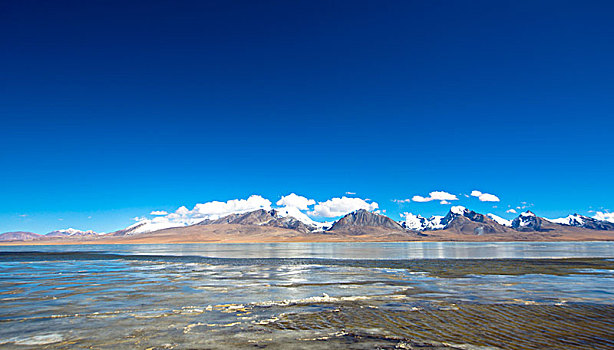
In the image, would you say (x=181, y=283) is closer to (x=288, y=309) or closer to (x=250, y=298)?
(x=250, y=298)

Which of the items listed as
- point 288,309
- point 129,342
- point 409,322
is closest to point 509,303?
point 409,322

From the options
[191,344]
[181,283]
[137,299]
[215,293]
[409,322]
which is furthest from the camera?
[181,283]

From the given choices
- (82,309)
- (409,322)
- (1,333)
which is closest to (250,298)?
(82,309)

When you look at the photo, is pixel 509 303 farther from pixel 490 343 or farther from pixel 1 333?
pixel 1 333

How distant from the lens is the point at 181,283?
93.5 ft

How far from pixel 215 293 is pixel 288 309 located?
22.9ft

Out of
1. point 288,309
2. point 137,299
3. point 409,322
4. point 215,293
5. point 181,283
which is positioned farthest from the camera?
point 181,283

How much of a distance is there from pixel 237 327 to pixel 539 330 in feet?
35.6

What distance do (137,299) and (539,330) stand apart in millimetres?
19113

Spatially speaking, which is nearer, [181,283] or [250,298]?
[250,298]

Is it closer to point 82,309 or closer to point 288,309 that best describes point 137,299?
point 82,309

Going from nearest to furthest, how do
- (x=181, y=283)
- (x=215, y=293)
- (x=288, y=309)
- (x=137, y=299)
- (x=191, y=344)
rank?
(x=191, y=344) → (x=288, y=309) → (x=137, y=299) → (x=215, y=293) → (x=181, y=283)

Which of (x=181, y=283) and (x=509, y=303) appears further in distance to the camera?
(x=181, y=283)

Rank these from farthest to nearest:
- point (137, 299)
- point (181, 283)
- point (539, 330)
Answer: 1. point (181, 283)
2. point (137, 299)
3. point (539, 330)
